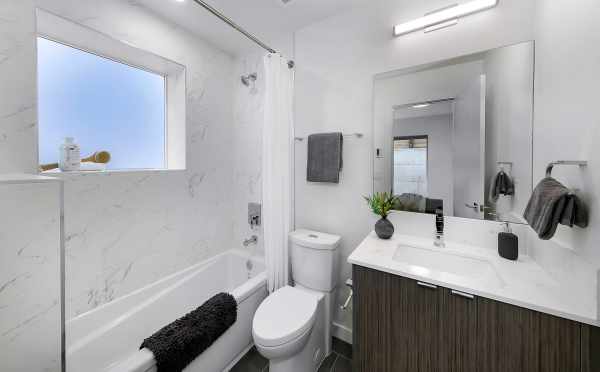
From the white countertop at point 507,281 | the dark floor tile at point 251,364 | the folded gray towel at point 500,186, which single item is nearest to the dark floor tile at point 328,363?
the dark floor tile at point 251,364

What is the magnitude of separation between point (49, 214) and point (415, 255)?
1682 mm

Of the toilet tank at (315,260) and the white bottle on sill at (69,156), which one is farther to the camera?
the toilet tank at (315,260)

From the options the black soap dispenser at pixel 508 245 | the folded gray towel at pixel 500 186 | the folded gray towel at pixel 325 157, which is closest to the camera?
the black soap dispenser at pixel 508 245

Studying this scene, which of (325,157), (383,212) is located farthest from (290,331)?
(325,157)

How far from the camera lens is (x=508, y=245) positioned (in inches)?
46.5

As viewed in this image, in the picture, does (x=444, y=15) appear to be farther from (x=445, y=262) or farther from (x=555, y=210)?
(x=445, y=262)

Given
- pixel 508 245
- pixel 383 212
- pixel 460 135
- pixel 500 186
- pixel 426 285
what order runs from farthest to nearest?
pixel 383 212
pixel 460 135
pixel 500 186
pixel 508 245
pixel 426 285

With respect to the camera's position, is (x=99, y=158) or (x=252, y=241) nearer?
(x=99, y=158)

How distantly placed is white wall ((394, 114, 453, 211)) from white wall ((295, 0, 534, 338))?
14.3 inches

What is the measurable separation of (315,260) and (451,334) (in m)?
0.87

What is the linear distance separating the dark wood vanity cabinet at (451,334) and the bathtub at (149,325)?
0.83 m

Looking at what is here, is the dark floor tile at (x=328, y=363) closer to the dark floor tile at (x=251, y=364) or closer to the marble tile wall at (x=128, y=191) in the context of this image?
A: the dark floor tile at (x=251, y=364)

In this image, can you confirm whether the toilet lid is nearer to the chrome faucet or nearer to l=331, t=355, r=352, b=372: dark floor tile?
l=331, t=355, r=352, b=372: dark floor tile

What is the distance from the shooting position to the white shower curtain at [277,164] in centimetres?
170
